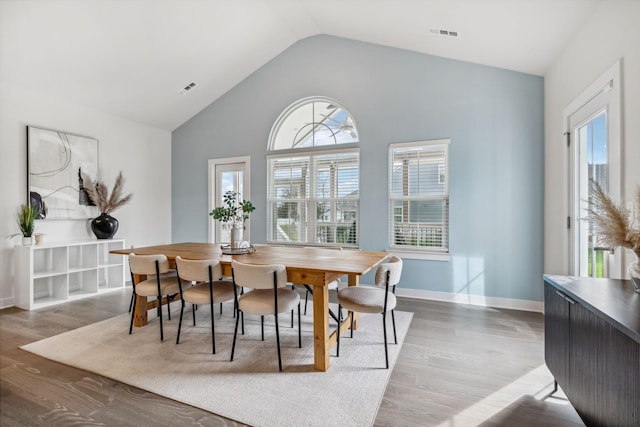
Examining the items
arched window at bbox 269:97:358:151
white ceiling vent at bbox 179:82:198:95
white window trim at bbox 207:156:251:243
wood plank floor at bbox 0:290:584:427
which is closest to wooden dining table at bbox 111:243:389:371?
wood plank floor at bbox 0:290:584:427

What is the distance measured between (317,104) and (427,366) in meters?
3.90

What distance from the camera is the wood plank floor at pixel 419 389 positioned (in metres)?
1.72

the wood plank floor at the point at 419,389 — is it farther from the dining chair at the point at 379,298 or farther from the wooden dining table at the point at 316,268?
the wooden dining table at the point at 316,268

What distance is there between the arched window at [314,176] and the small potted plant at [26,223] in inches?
118

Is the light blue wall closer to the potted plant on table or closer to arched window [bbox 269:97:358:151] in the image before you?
arched window [bbox 269:97:358:151]

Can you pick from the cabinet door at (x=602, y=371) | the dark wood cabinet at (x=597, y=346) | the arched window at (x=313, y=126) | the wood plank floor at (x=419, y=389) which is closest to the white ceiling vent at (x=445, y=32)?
the arched window at (x=313, y=126)

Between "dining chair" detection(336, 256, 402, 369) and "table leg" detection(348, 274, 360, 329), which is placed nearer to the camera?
"dining chair" detection(336, 256, 402, 369)

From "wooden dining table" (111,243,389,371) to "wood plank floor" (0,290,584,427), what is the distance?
0.54 m

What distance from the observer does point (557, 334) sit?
176 centimetres

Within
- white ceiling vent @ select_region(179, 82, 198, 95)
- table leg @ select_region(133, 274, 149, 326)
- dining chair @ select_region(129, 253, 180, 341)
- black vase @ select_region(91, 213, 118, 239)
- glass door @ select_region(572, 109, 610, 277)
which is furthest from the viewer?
white ceiling vent @ select_region(179, 82, 198, 95)

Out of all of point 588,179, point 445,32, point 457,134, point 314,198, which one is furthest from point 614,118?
point 314,198

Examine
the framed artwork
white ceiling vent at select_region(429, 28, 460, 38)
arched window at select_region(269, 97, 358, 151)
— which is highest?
white ceiling vent at select_region(429, 28, 460, 38)

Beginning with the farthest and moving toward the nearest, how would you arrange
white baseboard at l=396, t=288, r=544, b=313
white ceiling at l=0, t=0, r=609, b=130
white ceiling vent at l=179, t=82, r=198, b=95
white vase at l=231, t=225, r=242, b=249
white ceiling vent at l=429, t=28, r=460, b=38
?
white ceiling vent at l=179, t=82, r=198, b=95, white baseboard at l=396, t=288, r=544, b=313, white ceiling vent at l=429, t=28, r=460, b=38, white vase at l=231, t=225, r=242, b=249, white ceiling at l=0, t=0, r=609, b=130

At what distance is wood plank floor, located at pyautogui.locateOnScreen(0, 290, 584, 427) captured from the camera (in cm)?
172
